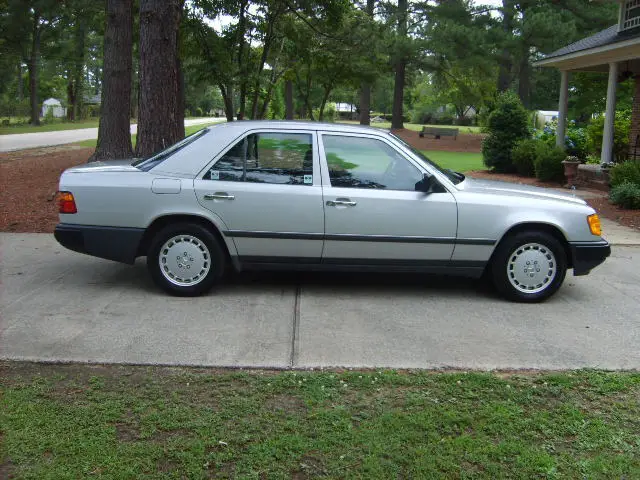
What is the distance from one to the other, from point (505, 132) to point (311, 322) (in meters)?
15.9

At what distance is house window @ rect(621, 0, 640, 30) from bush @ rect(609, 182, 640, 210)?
18.4 ft

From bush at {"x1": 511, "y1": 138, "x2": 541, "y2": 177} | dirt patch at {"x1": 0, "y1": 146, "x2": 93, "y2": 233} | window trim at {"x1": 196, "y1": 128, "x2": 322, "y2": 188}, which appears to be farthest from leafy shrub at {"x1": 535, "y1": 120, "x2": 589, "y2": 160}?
window trim at {"x1": 196, "y1": 128, "x2": 322, "y2": 188}

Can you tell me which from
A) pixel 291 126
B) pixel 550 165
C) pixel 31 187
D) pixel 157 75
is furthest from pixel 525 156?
pixel 291 126

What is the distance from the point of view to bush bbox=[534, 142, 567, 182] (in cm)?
1666

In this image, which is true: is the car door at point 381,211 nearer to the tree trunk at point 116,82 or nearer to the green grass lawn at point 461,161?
the tree trunk at point 116,82

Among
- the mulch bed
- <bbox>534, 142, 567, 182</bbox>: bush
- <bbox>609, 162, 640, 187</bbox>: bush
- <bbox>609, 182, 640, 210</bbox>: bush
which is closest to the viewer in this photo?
the mulch bed

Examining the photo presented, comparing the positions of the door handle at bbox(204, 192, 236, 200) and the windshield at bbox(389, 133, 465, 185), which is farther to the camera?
the windshield at bbox(389, 133, 465, 185)

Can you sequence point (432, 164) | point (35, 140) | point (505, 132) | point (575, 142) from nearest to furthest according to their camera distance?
point (432, 164)
point (575, 142)
point (505, 132)
point (35, 140)

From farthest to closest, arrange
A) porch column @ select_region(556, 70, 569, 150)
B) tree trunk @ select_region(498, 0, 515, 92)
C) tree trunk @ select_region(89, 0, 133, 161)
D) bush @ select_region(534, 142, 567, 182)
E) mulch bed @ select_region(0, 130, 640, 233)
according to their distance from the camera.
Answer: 1. tree trunk @ select_region(498, 0, 515, 92)
2. porch column @ select_region(556, 70, 569, 150)
3. bush @ select_region(534, 142, 567, 182)
4. tree trunk @ select_region(89, 0, 133, 161)
5. mulch bed @ select_region(0, 130, 640, 233)

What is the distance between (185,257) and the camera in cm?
598

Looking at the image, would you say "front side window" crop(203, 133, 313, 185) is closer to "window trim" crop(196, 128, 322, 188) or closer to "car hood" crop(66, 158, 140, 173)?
"window trim" crop(196, 128, 322, 188)

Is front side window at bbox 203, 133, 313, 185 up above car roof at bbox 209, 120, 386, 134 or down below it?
below

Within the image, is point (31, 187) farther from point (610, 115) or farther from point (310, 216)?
point (610, 115)

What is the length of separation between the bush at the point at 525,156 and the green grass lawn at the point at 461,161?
237cm
